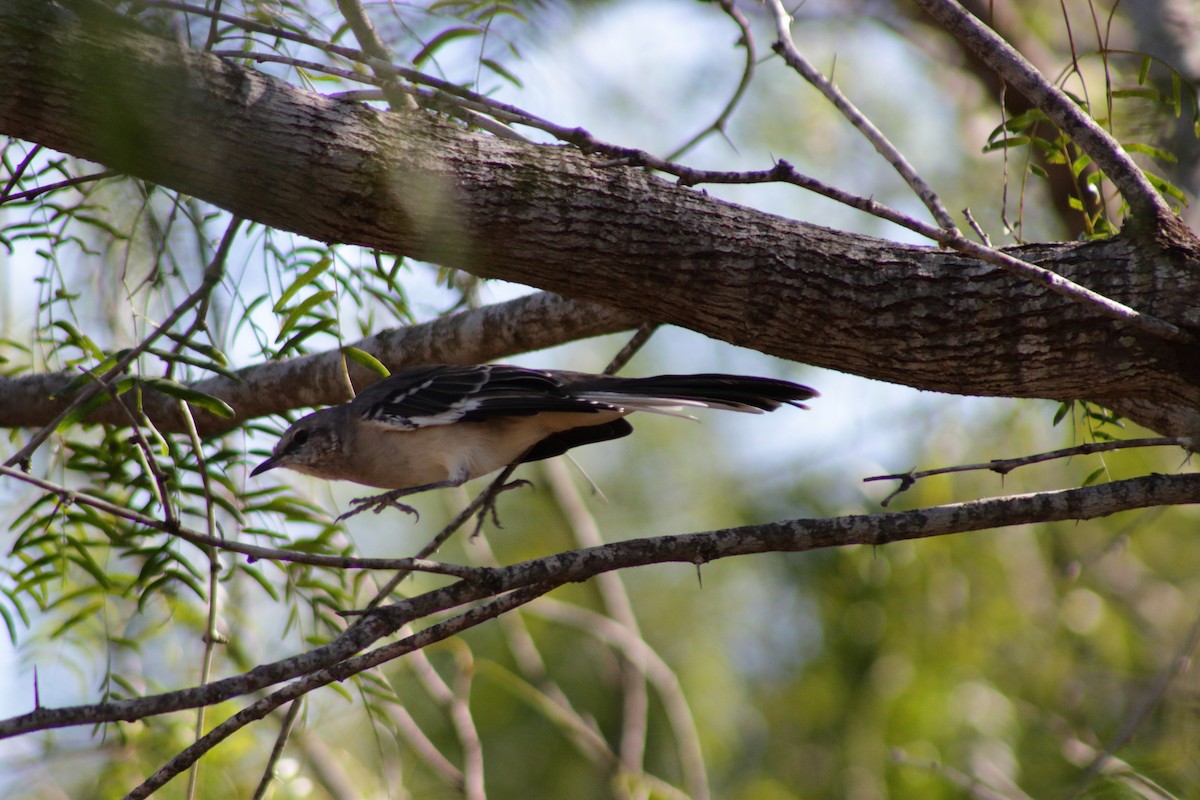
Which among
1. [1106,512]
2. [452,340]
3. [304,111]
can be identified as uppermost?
[304,111]

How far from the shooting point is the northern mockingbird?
3.76 m

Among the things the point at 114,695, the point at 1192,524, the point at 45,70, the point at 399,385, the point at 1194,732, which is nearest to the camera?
the point at 45,70

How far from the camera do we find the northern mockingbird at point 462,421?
376 centimetres

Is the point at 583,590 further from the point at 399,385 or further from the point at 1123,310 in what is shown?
the point at 1123,310

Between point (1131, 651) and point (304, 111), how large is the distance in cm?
753

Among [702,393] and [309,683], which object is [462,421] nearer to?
[702,393]

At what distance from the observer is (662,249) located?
304 centimetres

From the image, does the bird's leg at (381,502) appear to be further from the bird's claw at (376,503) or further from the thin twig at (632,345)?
the thin twig at (632,345)

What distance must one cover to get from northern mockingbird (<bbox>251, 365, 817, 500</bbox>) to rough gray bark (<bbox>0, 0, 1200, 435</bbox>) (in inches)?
24.5

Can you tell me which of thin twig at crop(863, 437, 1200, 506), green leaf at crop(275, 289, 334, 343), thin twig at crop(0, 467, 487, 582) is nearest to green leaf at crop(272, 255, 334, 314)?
green leaf at crop(275, 289, 334, 343)

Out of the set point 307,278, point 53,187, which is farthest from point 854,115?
point 53,187

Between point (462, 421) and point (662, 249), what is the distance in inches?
52.0

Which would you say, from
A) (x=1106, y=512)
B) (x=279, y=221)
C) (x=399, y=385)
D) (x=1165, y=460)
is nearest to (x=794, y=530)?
(x=1106, y=512)

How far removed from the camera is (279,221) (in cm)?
295
